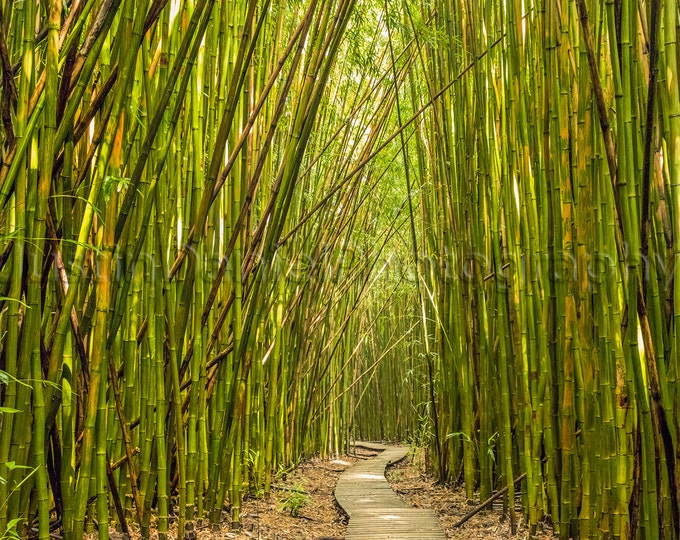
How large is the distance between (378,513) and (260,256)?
3.67 feet

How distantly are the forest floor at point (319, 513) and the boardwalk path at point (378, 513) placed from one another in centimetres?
6

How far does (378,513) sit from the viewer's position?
8.33ft

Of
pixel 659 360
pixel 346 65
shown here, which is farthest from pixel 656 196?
pixel 346 65

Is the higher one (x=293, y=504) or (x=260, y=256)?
(x=260, y=256)

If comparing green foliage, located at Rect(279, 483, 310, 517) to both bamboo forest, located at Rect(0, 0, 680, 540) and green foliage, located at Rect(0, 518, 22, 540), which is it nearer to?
bamboo forest, located at Rect(0, 0, 680, 540)

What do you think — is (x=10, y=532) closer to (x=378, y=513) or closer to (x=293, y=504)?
(x=293, y=504)

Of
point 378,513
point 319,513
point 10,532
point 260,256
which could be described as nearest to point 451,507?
point 378,513

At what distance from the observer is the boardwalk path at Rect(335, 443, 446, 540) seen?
2.17 metres

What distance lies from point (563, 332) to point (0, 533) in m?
1.37

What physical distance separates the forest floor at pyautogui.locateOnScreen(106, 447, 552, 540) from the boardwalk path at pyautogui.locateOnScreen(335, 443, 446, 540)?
0.18 ft

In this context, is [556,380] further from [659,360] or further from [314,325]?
[314,325]

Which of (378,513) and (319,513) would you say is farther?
(319,513)

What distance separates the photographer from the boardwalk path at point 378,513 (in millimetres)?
2166

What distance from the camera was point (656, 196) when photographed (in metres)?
1.47
